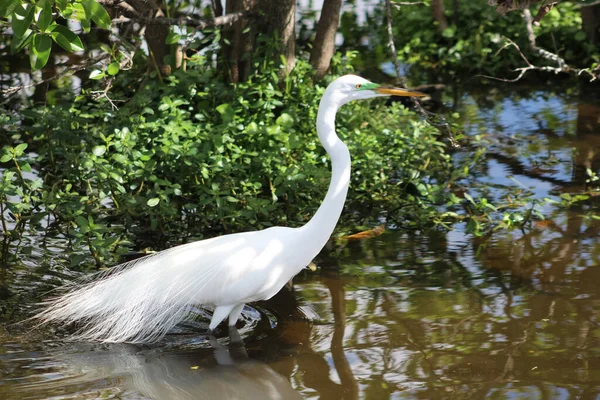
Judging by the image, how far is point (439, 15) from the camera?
27.8 ft

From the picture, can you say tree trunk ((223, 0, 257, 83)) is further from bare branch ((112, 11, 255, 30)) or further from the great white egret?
the great white egret

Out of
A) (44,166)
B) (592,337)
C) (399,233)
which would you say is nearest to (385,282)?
(399,233)

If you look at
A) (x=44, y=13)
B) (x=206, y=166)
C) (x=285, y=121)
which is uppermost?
(x=44, y=13)

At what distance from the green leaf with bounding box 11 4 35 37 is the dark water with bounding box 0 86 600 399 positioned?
54.8 inches

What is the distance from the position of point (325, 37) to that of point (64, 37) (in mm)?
3343

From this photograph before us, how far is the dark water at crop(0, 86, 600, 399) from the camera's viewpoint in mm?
3367

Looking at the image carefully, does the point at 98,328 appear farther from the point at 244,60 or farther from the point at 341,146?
the point at 244,60

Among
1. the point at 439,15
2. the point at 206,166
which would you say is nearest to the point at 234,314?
the point at 206,166

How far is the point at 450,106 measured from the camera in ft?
24.7

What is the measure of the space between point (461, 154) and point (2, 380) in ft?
12.8

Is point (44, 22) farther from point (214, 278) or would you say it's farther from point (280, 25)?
point (280, 25)

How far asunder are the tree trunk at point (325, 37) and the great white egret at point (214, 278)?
2.31 m

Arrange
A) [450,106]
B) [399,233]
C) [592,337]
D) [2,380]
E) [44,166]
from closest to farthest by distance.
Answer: [2,380], [592,337], [399,233], [44,166], [450,106]

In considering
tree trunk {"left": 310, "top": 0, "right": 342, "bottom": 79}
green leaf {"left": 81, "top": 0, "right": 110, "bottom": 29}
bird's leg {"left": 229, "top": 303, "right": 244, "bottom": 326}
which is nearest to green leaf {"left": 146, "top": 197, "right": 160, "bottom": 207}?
bird's leg {"left": 229, "top": 303, "right": 244, "bottom": 326}
